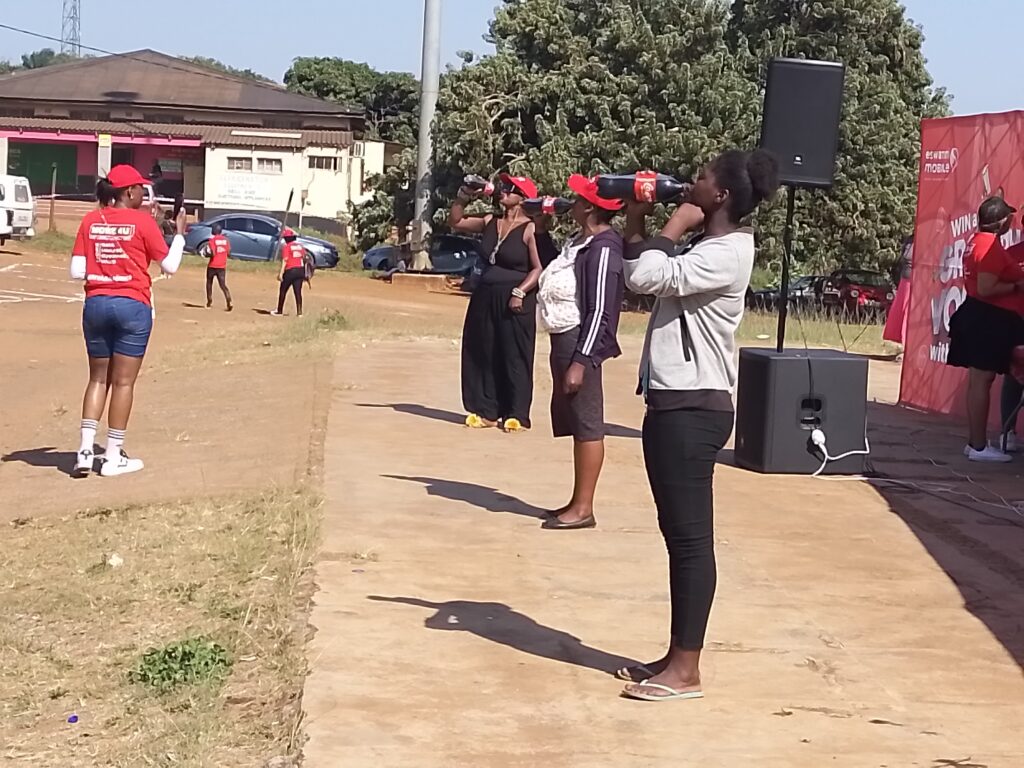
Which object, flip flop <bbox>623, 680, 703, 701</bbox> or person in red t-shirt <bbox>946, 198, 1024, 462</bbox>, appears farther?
person in red t-shirt <bbox>946, 198, 1024, 462</bbox>

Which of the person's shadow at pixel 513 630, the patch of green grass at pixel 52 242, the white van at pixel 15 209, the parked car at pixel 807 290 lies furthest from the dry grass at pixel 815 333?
the patch of green grass at pixel 52 242

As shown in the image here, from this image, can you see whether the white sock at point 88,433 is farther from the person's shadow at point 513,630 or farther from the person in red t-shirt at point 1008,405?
the person in red t-shirt at point 1008,405

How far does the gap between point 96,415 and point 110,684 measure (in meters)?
4.21

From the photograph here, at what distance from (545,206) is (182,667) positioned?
4.94m

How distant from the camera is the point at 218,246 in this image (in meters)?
26.3

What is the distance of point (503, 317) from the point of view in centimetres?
1113

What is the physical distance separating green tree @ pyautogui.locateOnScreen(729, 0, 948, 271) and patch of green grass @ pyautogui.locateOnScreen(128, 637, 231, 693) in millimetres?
27780

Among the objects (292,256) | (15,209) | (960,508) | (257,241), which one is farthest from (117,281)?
(257,241)

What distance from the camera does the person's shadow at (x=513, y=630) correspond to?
5.73m

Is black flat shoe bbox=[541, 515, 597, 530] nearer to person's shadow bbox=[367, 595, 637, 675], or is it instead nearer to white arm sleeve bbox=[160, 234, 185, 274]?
person's shadow bbox=[367, 595, 637, 675]

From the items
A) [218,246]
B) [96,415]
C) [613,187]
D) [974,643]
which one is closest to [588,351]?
[613,187]

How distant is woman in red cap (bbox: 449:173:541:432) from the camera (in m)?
10.9

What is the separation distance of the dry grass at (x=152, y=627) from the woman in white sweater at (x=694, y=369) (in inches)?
53.3

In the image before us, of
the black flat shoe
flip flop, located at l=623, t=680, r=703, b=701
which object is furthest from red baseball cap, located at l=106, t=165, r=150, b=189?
flip flop, located at l=623, t=680, r=703, b=701
